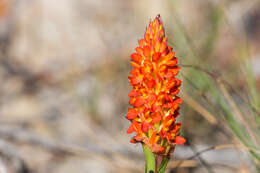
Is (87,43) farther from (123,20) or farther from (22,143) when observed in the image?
(22,143)

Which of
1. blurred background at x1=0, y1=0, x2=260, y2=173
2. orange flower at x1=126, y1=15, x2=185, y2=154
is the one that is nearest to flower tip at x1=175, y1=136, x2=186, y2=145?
orange flower at x1=126, y1=15, x2=185, y2=154

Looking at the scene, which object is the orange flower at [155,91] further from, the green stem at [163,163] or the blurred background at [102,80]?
the blurred background at [102,80]

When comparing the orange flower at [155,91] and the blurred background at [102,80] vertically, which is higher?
the blurred background at [102,80]

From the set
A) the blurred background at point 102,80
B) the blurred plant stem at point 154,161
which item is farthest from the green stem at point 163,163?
the blurred background at point 102,80

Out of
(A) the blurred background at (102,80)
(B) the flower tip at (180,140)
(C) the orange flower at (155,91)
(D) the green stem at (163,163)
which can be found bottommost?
(D) the green stem at (163,163)

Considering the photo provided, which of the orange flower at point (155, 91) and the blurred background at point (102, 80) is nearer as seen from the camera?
the orange flower at point (155, 91)

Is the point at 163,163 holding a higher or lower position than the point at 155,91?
lower

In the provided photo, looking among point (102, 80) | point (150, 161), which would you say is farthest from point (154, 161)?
point (102, 80)

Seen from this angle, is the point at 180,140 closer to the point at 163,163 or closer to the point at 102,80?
the point at 163,163
